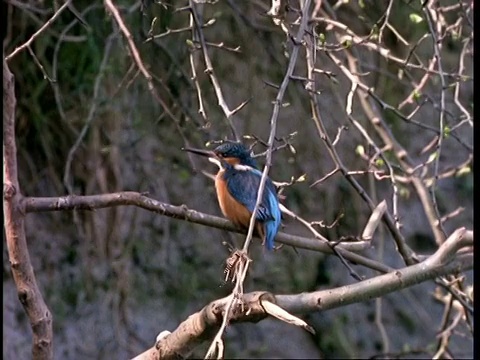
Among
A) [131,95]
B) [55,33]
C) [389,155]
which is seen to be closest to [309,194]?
[389,155]

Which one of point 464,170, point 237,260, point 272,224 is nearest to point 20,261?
point 237,260

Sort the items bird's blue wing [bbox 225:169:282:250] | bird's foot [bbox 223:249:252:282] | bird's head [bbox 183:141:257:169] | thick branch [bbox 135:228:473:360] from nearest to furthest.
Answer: bird's foot [bbox 223:249:252:282], thick branch [bbox 135:228:473:360], bird's blue wing [bbox 225:169:282:250], bird's head [bbox 183:141:257:169]

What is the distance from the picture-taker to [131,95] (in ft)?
10.9

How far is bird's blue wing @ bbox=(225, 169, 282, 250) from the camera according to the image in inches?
89.1

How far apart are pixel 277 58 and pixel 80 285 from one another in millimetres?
1125

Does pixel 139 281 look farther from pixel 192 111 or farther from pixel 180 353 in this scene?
pixel 180 353

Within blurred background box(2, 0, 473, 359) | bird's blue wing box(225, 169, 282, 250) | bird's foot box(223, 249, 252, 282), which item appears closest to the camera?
bird's foot box(223, 249, 252, 282)

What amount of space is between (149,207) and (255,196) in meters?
0.52

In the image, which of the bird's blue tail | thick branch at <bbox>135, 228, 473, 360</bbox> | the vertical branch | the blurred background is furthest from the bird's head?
the vertical branch

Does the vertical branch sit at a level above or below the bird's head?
below

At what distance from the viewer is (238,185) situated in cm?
255

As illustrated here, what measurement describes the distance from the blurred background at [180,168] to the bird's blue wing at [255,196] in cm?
50

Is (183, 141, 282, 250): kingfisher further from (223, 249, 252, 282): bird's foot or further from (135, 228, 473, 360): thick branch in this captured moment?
(223, 249, 252, 282): bird's foot

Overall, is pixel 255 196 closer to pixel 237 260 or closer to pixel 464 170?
pixel 464 170
